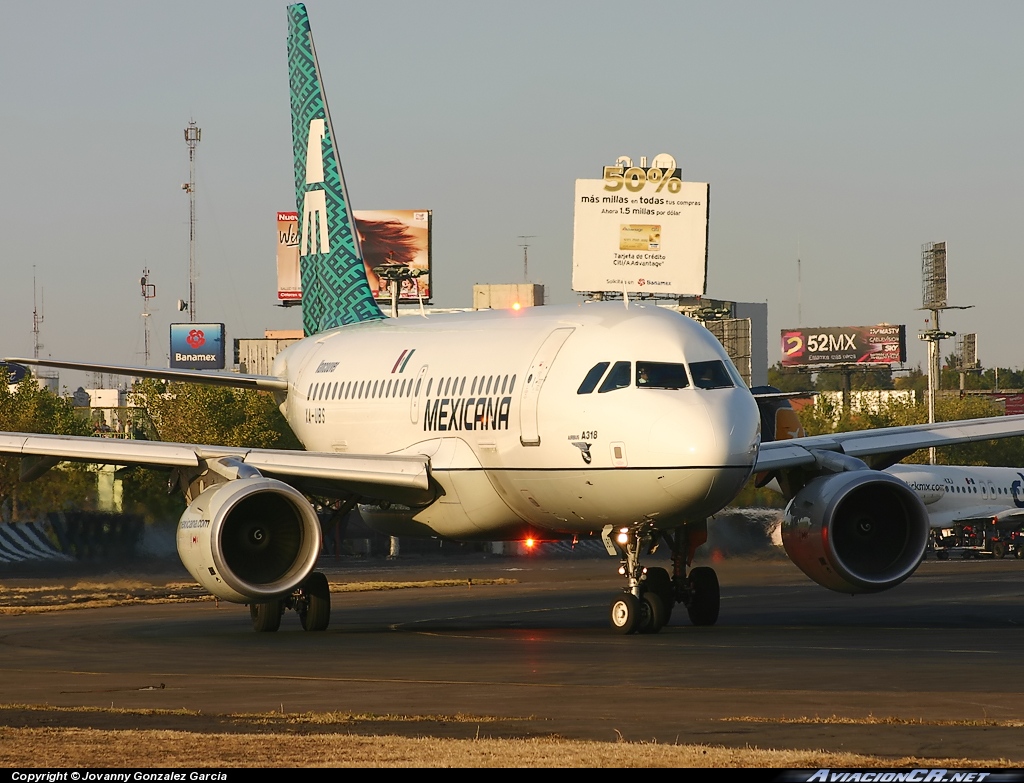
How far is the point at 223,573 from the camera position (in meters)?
23.0

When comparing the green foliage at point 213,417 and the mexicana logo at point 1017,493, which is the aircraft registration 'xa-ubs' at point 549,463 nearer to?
the mexicana logo at point 1017,493

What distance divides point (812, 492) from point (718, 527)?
2243 centimetres

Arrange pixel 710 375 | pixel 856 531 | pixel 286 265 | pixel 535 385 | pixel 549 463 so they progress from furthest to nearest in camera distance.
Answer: pixel 286 265, pixel 856 531, pixel 535 385, pixel 549 463, pixel 710 375

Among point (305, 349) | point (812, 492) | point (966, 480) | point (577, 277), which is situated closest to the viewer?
point (812, 492)

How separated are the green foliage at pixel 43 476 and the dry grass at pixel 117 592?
22.6 m

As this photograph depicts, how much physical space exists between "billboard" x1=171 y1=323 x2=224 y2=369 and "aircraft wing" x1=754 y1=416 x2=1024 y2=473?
105 metres

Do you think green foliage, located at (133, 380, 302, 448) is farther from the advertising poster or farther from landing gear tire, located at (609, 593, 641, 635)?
landing gear tire, located at (609, 593, 641, 635)

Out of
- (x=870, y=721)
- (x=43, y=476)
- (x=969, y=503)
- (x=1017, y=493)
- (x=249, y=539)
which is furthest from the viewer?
(x=1017, y=493)

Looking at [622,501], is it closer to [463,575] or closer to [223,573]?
[223,573]

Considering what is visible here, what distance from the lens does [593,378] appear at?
2325cm

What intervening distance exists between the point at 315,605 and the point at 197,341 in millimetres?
106866

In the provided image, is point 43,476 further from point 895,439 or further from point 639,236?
point 895,439

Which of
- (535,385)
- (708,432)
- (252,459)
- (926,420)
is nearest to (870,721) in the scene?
(708,432)

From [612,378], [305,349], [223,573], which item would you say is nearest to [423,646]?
[223,573]
